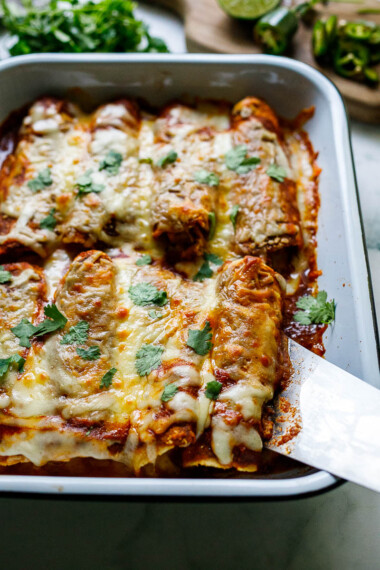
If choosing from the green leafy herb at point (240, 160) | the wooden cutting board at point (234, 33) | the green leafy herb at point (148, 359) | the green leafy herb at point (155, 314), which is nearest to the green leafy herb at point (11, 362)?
the green leafy herb at point (148, 359)

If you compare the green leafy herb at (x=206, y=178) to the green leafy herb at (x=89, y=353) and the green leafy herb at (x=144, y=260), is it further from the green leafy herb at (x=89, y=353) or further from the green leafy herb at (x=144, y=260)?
the green leafy herb at (x=89, y=353)

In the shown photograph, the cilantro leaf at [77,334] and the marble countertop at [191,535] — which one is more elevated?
the cilantro leaf at [77,334]

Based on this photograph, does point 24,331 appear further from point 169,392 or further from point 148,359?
point 169,392

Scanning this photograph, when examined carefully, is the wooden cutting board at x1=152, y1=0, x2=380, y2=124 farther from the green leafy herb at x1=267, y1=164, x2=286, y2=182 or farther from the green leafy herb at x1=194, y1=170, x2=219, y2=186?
the green leafy herb at x1=194, y1=170, x2=219, y2=186

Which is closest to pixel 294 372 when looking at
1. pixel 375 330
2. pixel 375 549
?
pixel 375 330

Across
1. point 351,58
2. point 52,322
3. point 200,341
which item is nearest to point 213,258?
point 200,341

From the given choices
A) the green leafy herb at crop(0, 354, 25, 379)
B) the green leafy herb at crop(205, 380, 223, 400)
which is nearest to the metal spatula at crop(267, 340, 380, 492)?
the green leafy herb at crop(205, 380, 223, 400)

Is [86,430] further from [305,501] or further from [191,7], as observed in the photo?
[191,7]
